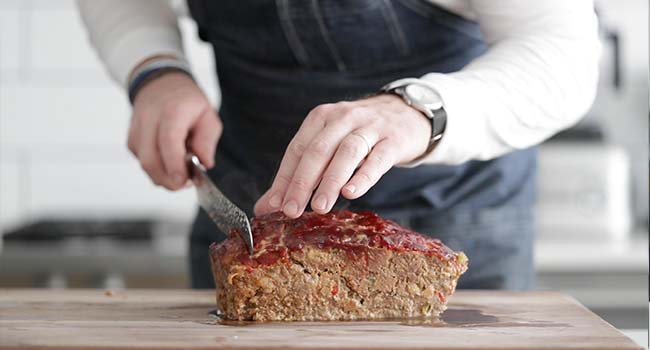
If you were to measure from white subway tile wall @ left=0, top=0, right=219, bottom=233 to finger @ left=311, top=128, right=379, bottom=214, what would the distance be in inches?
82.6

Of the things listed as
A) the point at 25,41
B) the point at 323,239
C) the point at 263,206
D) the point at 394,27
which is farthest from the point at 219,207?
the point at 25,41

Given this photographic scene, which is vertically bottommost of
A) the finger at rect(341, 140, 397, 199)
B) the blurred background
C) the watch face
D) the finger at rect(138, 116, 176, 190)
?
the blurred background

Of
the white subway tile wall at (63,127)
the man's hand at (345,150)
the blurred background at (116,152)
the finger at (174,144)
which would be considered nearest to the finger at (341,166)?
the man's hand at (345,150)

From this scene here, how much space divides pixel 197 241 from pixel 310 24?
1.48 feet

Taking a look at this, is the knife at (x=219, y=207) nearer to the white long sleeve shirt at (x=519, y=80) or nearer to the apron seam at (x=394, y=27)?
the white long sleeve shirt at (x=519, y=80)

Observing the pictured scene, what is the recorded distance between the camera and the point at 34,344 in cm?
102

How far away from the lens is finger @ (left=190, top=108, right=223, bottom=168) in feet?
4.99

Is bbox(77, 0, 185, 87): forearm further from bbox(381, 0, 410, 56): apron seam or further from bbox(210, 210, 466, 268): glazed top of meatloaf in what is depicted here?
bbox(210, 210, 466, 268): glazed top of meatloaf

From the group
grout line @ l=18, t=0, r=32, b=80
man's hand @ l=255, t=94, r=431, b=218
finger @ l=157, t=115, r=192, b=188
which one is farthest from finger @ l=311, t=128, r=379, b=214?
grout line @ l=18, t=0, r=32, b=80

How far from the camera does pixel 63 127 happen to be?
3.24 metres

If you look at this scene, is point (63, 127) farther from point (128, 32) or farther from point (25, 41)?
point (128, 32)

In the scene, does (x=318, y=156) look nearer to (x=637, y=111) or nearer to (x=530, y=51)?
(x=530, y=51)

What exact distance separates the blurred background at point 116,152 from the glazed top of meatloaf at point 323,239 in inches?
58.2

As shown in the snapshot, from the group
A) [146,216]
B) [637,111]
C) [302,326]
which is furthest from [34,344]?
[637,111]
